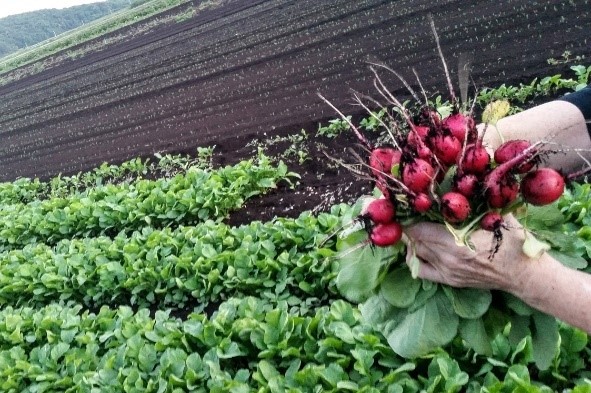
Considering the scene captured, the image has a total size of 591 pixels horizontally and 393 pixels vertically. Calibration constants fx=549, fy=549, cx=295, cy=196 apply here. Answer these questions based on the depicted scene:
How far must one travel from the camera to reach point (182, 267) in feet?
14.7

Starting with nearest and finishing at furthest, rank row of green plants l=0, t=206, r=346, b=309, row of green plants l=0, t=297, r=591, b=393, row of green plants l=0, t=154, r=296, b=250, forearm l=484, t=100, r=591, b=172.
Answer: forearm l=484, t=100, r=591, b=172
row of green plants l=0, t=297, r=591, b=393
row of green plants l=0, t=206, r=346, b=309
row of green plants l=0, t=154, r=296, b=250

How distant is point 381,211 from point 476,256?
0.87ft

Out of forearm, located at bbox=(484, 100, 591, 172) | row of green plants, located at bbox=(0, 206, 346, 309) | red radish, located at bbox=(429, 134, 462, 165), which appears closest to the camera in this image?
red radish, located at bbox=(429, 134, 462, 165)

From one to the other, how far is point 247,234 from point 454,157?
10.2 feet

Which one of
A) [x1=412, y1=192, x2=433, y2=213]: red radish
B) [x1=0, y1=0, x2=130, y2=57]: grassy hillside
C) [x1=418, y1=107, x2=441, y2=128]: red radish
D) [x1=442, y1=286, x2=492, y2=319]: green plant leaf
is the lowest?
[x1=0, y1=0, x2=130, y2=57]: grassy hillside

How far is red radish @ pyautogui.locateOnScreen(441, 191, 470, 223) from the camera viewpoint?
4.46ft

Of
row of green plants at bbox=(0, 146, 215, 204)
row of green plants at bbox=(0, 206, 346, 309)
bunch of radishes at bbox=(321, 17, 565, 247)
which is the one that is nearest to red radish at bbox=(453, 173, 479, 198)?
bunch of radishes at bbox=(321, 17, 565, 247)

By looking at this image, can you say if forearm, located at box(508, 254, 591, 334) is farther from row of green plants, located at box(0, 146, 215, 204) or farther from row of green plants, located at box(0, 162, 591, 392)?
row of green plants, located at box(0, 146, 215, 204)

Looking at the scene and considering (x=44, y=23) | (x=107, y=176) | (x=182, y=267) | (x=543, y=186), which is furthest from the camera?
(x=44, y=23)

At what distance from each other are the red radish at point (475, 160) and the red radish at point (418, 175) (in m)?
0.09

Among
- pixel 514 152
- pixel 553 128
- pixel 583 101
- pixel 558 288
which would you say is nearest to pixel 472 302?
pixel 558 288

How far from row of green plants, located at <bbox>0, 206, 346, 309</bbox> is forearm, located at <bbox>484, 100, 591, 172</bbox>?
1.52 metres

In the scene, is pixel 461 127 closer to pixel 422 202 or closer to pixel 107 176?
pixel 422 202

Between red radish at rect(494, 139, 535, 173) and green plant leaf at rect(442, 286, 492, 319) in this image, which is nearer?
red radish at rect(494, 139, 535, 173)
